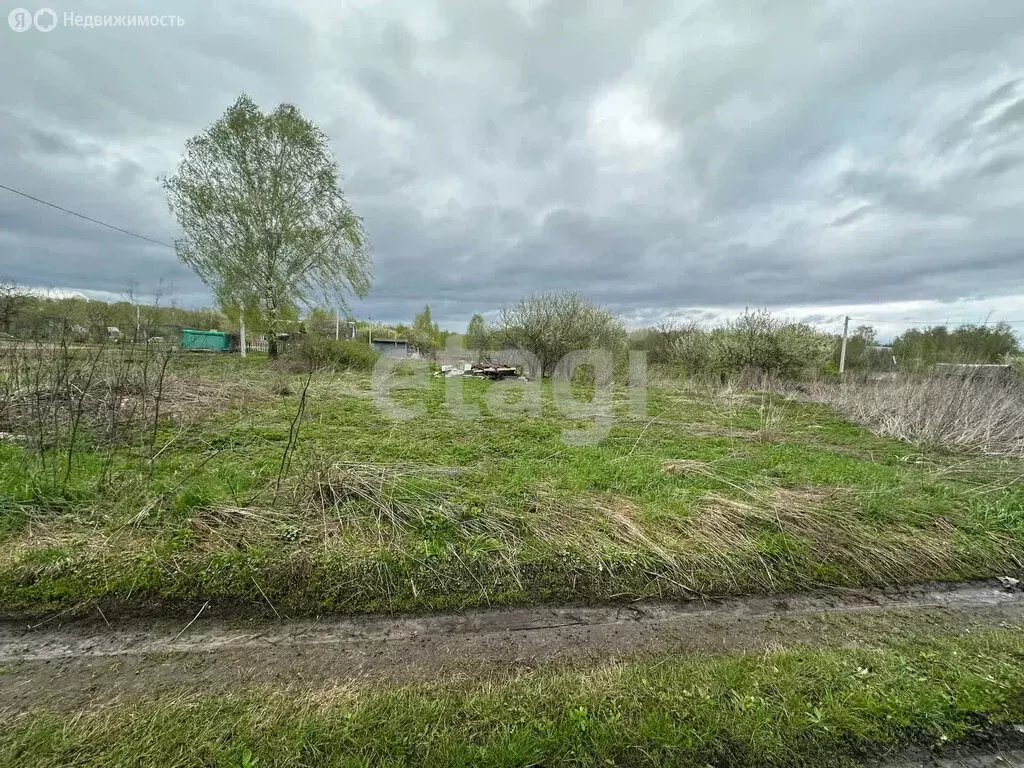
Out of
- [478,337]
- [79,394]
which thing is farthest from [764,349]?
[79,394]

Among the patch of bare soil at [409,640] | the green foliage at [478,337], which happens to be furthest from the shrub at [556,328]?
the patch of bare soil at [409,640]

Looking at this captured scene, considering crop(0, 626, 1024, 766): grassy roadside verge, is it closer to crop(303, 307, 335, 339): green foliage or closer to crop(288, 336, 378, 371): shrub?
crop(288, 336, 378, 371): shrub

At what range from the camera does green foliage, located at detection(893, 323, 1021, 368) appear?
13.6 meters

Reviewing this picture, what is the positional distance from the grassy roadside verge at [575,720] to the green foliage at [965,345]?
1354 centimetres

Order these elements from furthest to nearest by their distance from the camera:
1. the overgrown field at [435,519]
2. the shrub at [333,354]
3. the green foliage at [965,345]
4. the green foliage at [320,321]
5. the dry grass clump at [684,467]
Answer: the green foliage at [320,321] → the shrub at [333,354] → the green foliage at [965,345] → the dry grass clump at [684,467] → the overgrown field at [435,519]

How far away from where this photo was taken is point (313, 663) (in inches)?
83.6

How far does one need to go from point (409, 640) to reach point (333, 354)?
15.8m

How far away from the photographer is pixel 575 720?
178 cm

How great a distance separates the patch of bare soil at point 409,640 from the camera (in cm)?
199

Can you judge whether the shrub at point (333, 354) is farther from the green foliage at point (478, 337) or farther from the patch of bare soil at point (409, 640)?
the patch of bare soil at point (409, 640)

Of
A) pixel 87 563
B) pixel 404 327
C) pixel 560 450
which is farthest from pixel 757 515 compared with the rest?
pixel 404 327

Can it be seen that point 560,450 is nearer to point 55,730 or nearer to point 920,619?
point 920,619

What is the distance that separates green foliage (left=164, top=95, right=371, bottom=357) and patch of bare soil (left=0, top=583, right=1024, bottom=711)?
18.8m

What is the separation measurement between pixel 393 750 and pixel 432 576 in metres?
1.22
